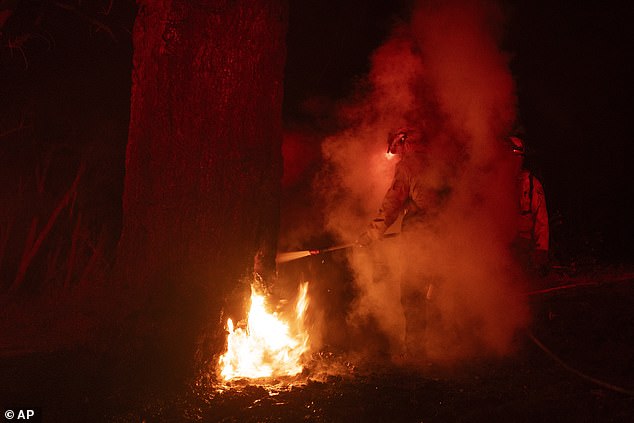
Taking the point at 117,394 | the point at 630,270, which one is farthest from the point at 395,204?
the point at 630,270

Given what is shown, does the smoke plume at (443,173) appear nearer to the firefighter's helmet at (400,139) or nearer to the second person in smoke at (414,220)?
the second person in smoke at (414,220)

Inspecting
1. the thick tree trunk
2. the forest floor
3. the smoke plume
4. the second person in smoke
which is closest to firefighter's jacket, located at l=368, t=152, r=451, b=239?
the second person in smoke

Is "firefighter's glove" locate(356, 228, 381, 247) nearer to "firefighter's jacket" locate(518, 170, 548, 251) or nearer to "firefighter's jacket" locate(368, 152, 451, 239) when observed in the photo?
"firefighter's jacket" locate(368, 152, 451, 239)

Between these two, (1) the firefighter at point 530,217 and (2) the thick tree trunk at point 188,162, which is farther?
(1) the firefighter at point 530,217

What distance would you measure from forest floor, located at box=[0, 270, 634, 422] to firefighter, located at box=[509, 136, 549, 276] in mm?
1068

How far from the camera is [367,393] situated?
4.20m

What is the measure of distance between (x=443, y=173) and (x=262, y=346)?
264cm

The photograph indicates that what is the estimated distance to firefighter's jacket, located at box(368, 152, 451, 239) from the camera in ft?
17.8

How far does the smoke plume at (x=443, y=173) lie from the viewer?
571 centimetres

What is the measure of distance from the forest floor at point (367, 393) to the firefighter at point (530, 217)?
1068mm

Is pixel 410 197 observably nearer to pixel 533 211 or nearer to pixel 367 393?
pixel 533 211

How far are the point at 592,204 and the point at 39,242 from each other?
12.4 m

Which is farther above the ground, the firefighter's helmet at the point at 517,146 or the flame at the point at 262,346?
the firefighter's helmet at the point at 517,146

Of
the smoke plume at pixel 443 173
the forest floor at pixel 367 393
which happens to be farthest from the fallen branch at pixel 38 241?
the forest floor at pixel 367 393
